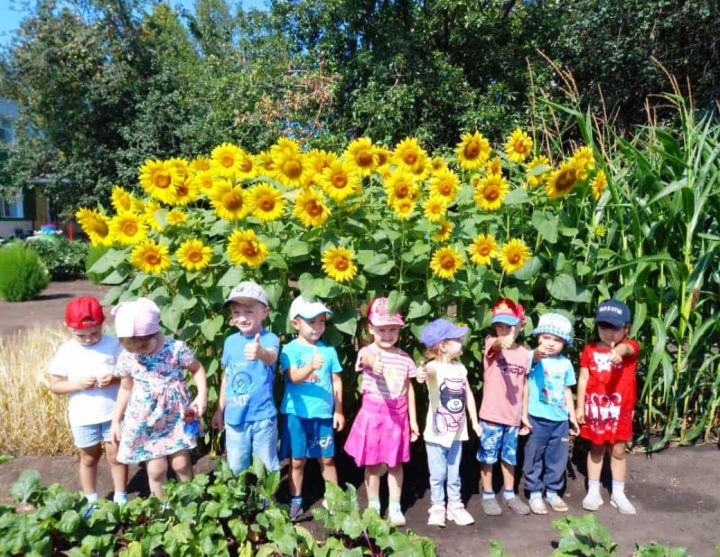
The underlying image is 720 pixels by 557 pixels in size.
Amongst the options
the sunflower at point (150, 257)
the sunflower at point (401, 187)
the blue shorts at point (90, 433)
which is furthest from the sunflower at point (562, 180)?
the blue shorts at point (90, 433)

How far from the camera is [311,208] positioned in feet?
9.37

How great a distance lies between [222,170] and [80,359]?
1.23m

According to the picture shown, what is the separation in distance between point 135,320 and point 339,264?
3.17ft

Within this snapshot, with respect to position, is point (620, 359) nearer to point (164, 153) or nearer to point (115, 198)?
point (115, 198)

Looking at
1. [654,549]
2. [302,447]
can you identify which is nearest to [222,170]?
[302,447]

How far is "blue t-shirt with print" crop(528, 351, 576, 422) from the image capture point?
307cm

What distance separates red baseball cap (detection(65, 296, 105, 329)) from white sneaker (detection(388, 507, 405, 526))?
1756 mm

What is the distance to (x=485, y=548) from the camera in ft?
9.01

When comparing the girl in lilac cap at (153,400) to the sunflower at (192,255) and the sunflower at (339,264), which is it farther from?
the sunflower at (339,264)

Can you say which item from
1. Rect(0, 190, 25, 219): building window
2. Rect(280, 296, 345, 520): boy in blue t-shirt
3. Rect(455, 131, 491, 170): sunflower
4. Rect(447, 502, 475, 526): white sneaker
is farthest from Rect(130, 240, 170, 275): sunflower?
Rect(0, 190, 25, 219): building window

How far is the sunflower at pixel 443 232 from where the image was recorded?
2.89m

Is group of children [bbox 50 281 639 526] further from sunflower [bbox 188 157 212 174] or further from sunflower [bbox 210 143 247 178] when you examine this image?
sunflower [bbox 188 157 212 174]

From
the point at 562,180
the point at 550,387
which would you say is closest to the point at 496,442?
the point at 550,387

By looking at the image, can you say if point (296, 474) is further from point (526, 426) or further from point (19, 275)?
point (19, 275)
